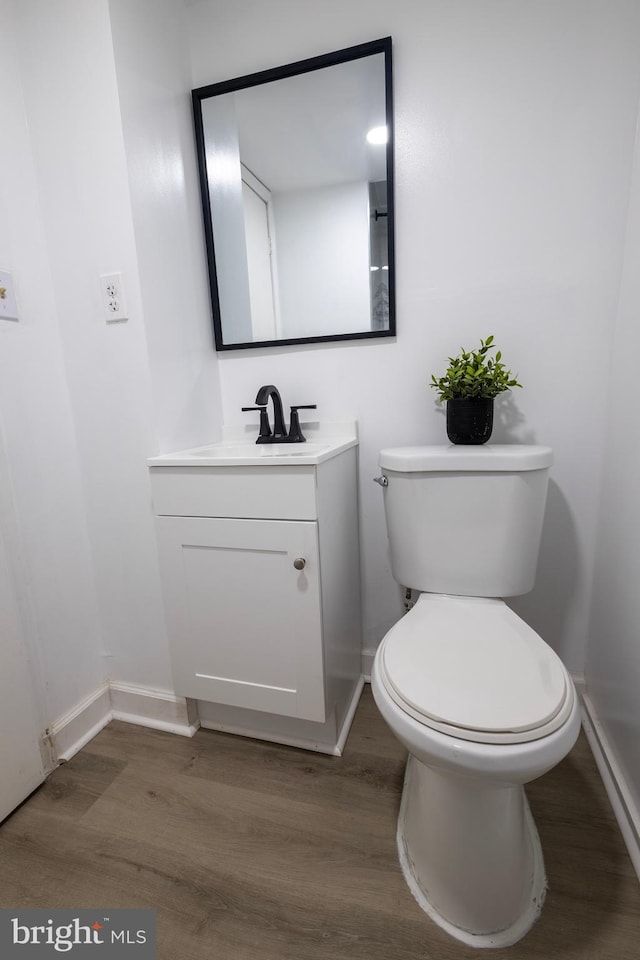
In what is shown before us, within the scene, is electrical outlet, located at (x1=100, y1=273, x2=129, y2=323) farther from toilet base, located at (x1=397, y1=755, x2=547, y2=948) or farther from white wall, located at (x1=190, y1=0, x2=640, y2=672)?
toilet base, located at (x1=397, y1=755, x2=547, y2=948)

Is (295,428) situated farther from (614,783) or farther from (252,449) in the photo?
(614,783)

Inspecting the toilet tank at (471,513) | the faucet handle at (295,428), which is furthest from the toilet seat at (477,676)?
the faucet handle at (295,428)

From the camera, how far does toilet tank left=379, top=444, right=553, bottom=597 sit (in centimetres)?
100

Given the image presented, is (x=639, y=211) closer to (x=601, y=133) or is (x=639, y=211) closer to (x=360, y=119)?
(x=601, y=133)

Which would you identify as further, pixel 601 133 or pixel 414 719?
pixel 601 133

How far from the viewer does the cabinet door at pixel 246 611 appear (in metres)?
0.99

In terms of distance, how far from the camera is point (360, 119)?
1.17 meters

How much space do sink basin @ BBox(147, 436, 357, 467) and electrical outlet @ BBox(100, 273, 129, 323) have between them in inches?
14.9

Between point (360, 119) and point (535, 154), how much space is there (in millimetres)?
487

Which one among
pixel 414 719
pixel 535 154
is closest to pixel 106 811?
pixel 414 719

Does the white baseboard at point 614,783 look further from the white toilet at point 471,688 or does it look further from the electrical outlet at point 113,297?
the electrical outlet at point 113,297

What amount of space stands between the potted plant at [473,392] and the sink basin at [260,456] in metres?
0.30

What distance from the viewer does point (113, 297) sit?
107cm

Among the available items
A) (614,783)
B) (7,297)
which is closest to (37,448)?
(7,297)
